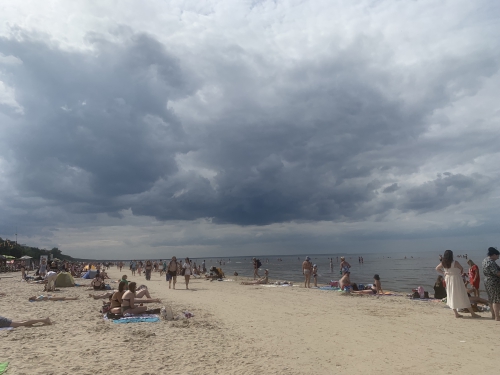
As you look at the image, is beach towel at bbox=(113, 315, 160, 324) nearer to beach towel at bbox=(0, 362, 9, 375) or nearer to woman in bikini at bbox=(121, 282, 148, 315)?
woman in bikini at bbox=(121, 282, 148, 315)

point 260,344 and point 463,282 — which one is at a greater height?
point 463,282

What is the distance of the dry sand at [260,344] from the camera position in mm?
4867

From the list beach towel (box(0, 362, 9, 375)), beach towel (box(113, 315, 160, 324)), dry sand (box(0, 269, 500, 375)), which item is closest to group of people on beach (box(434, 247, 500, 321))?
dry sand (box(0, 269, 500, 375))

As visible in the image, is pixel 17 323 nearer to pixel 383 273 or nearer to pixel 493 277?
pixel 493 277

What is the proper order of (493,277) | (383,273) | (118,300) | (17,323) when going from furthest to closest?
(383,273) → (118,300) → (493,277) → (17,323)

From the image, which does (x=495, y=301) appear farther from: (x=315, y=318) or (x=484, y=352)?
(x=315, y=318)

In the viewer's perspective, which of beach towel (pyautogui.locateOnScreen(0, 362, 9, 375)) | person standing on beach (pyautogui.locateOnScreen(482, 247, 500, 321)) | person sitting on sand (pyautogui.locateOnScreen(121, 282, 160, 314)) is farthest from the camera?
person sitting on sand (pyautogui.locateOnScreen(121, 282, 160, 314))

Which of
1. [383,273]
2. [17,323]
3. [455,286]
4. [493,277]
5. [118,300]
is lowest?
[383,273]

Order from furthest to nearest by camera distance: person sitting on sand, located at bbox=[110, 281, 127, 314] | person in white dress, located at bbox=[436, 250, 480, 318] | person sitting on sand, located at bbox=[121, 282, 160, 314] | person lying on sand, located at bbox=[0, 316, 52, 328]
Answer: person sitting on sand, located at bbox=[110, 281, 127, 314] < person sitting on sand, located at bbox=[121, 282, 160, 314] < person in white dress, located at bbox=[436, 250, 480, 318] < person lying on sand, located at bbox=[0, 316, 52, 328]

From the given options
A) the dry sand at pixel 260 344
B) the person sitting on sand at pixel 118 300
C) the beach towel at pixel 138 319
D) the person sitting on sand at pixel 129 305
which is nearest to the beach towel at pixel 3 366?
the dry sand at pixel 260 344

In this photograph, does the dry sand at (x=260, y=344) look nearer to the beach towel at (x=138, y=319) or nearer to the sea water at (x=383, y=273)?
the beach towel at (x=138, y=319)

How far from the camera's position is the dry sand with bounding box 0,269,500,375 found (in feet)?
16.0

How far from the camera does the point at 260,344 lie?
20.1 ft

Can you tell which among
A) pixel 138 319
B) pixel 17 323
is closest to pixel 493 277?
pixel 138 319
